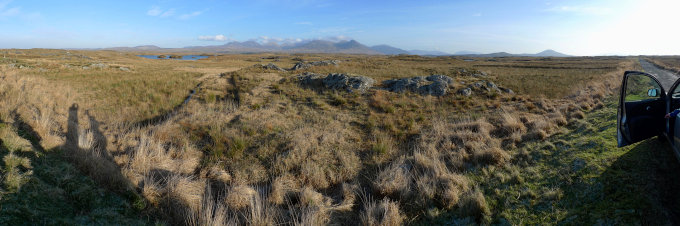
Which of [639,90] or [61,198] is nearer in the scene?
[61,198]

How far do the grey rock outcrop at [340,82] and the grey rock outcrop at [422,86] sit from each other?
1796 mm

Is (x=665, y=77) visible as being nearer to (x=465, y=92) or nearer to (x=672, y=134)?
(x=465, y=92)

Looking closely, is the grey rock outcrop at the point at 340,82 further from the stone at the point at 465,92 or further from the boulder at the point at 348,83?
the stone at the point at 465,92

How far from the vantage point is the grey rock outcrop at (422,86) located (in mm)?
17672

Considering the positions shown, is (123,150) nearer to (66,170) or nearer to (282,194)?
(66,170)

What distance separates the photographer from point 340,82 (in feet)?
60.7

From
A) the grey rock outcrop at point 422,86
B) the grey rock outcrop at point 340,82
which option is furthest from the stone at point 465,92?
the grey rock outcrop at point 340,82

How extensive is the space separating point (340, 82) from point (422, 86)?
5.88 metres

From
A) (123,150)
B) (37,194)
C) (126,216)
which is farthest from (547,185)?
(123,150)

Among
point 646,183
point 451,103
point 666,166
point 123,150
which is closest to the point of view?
point 646,183

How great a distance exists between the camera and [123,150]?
6832 millimetres

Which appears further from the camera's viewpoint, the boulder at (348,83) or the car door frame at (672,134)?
the boulder at (348,83)

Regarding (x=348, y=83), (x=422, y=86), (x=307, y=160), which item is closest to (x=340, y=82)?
(x=348, y=83)

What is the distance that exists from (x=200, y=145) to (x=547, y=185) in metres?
8.95
